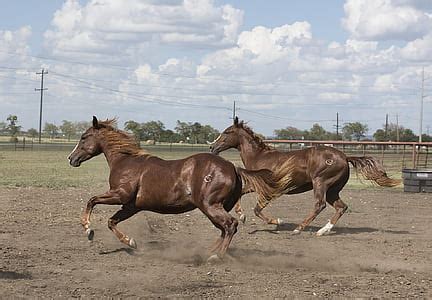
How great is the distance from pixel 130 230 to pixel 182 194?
2.83 metres

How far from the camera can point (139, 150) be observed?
9.84 meters

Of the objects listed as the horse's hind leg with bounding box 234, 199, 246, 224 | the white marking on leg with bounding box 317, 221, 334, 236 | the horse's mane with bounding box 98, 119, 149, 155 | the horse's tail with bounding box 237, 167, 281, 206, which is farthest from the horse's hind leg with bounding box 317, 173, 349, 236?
the horse's mane with bounding box 98, 119, 149, 155

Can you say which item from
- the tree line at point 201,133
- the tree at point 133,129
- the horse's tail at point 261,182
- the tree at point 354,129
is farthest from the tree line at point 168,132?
the horse's tail at point 261,182

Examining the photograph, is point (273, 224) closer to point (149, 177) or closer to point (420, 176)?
point (149, 177)

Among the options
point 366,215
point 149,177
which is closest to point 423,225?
point 366,215

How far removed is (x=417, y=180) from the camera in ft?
68.6

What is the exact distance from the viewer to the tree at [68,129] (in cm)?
9507

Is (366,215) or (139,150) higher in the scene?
(139,150)

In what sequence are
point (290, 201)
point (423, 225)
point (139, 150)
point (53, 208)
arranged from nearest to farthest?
point (139, 150)
point (423, 225)
point (53, 208)
point (290, 201)

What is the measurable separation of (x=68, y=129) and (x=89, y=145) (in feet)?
309

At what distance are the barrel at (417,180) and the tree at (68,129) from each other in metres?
76.3

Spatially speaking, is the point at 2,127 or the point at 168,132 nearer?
the point at 168,132

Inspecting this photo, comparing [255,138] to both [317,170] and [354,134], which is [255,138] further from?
[354,134]

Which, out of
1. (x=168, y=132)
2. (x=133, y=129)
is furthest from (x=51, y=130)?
(x=133, y=129)
